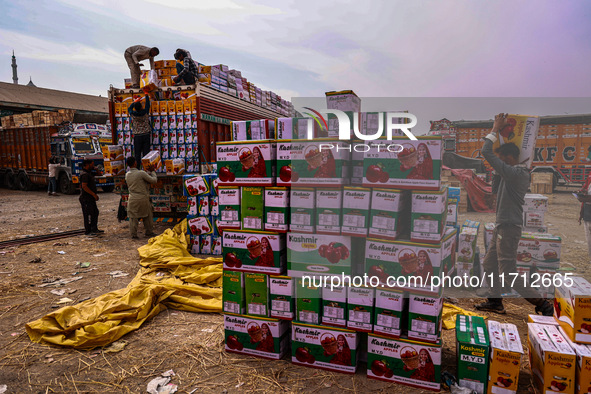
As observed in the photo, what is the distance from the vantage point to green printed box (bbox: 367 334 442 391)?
3113mm

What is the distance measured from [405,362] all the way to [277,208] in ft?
6.11

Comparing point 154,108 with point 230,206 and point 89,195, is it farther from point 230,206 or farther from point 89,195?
point 230,206

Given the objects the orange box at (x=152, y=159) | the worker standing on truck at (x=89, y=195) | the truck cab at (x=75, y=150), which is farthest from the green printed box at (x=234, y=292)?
the truck cab at (x=75, y=150)

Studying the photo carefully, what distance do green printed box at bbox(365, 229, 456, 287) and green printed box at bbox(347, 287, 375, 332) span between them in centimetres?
18

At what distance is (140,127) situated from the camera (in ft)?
28.0

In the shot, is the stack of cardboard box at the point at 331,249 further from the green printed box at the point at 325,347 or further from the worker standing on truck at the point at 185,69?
the worker standing on truck at the point at 185,69

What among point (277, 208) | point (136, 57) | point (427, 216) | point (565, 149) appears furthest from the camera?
point (565, 149)

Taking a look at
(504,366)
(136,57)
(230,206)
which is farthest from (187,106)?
(504,366)

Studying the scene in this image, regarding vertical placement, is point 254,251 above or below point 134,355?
above

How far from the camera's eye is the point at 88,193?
28.1 feet

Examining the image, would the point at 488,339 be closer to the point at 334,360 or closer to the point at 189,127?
the point at 334,360

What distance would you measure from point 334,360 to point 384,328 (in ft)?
2.05

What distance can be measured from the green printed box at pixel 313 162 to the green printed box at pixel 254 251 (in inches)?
23.7

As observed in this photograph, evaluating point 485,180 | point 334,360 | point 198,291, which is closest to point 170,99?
point 198,291
